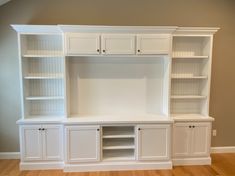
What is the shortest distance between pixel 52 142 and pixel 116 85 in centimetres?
140

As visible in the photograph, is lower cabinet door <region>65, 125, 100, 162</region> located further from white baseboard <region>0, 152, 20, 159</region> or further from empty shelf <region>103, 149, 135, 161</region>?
white baseboard <region>0, 152, 20, 159</region>

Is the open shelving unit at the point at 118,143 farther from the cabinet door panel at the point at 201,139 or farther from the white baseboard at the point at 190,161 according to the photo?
the cabinet door panel at the point at 201,139

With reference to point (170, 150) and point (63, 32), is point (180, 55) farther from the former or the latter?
point (63, 32)

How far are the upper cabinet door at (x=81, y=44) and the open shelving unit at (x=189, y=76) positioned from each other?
1372 millimetres

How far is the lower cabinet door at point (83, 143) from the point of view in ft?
10.4

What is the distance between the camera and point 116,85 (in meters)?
3.64

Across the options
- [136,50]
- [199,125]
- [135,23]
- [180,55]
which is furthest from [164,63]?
[199,125]

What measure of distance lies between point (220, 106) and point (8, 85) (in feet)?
12.6

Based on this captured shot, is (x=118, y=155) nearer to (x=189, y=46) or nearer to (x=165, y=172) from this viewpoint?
(x=165, y=172)

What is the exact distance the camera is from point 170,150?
10.9ft

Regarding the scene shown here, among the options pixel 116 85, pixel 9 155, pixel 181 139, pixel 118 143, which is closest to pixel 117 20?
pixel 116 85

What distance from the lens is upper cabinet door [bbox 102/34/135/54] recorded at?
3189mm

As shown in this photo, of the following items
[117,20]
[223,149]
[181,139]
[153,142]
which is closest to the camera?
[153,142]

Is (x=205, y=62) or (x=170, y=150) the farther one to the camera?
(x=205, y=62)
